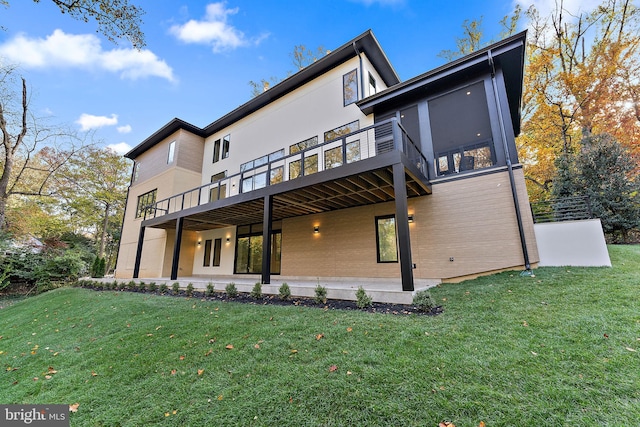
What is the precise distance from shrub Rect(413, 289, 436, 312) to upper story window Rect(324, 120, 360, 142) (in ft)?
23.5

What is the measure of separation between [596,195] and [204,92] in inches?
849

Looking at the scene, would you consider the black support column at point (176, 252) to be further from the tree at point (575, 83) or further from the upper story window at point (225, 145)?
the tree at point (575, 83)

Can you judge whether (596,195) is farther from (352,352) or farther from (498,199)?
(352,352)

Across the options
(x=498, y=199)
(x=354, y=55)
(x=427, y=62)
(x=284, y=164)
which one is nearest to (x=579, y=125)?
(x=427, y=62)

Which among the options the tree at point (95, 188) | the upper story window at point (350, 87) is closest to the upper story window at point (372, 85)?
the upper story window at point (350, 87)

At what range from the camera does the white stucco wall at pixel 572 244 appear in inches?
259

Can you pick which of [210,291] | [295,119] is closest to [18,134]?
[295,119]

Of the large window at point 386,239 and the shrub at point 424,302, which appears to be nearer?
the shrub at point 424,302

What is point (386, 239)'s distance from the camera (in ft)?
30.5

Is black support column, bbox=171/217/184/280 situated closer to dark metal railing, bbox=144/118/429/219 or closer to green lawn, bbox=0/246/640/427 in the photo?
dark metal railing, bbox=144/118/429/219

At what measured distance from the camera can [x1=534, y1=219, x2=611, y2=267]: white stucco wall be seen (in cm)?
658

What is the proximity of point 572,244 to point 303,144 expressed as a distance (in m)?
9.58

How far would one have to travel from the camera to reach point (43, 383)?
140 inches

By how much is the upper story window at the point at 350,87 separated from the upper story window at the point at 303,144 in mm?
1923
